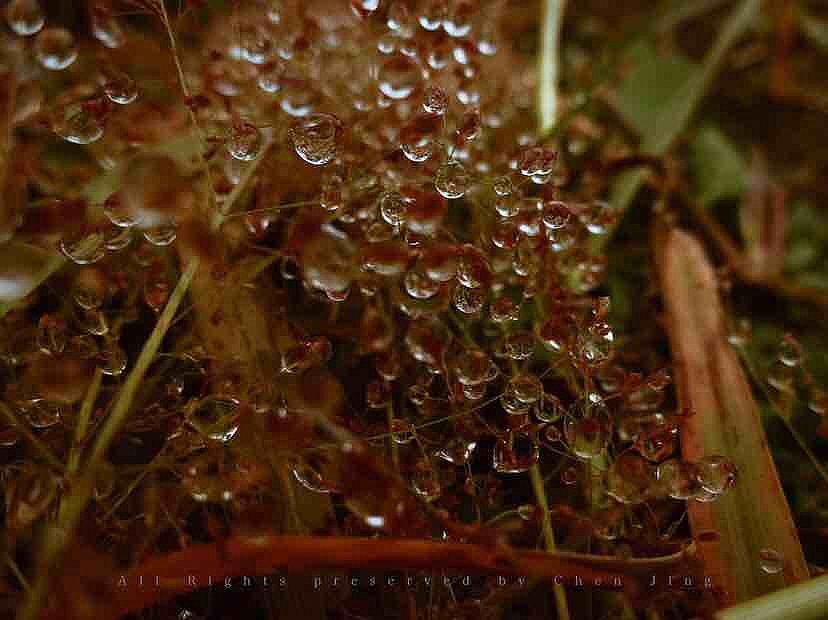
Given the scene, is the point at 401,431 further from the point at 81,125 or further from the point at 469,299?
the point at 81,125

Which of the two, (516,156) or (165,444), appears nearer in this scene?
(165,444)

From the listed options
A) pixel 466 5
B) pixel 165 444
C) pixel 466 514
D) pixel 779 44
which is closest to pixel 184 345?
pixel 165 444

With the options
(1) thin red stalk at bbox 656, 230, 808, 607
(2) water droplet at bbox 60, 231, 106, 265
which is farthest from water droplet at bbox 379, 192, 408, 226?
(1) thin red stalk at bbox 656, 230, 808, 607

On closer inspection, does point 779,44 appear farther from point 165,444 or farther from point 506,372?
point 165,444

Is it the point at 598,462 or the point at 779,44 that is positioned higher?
the point at 779,44

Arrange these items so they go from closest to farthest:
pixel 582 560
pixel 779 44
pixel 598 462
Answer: pixel 582 560 < pixel 598 462 < pixel 779 44

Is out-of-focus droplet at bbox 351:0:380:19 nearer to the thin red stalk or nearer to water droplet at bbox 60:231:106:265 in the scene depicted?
water droplet at bbox 60:231:106:265

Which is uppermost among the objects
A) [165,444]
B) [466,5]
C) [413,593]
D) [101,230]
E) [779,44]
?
[779,44]
